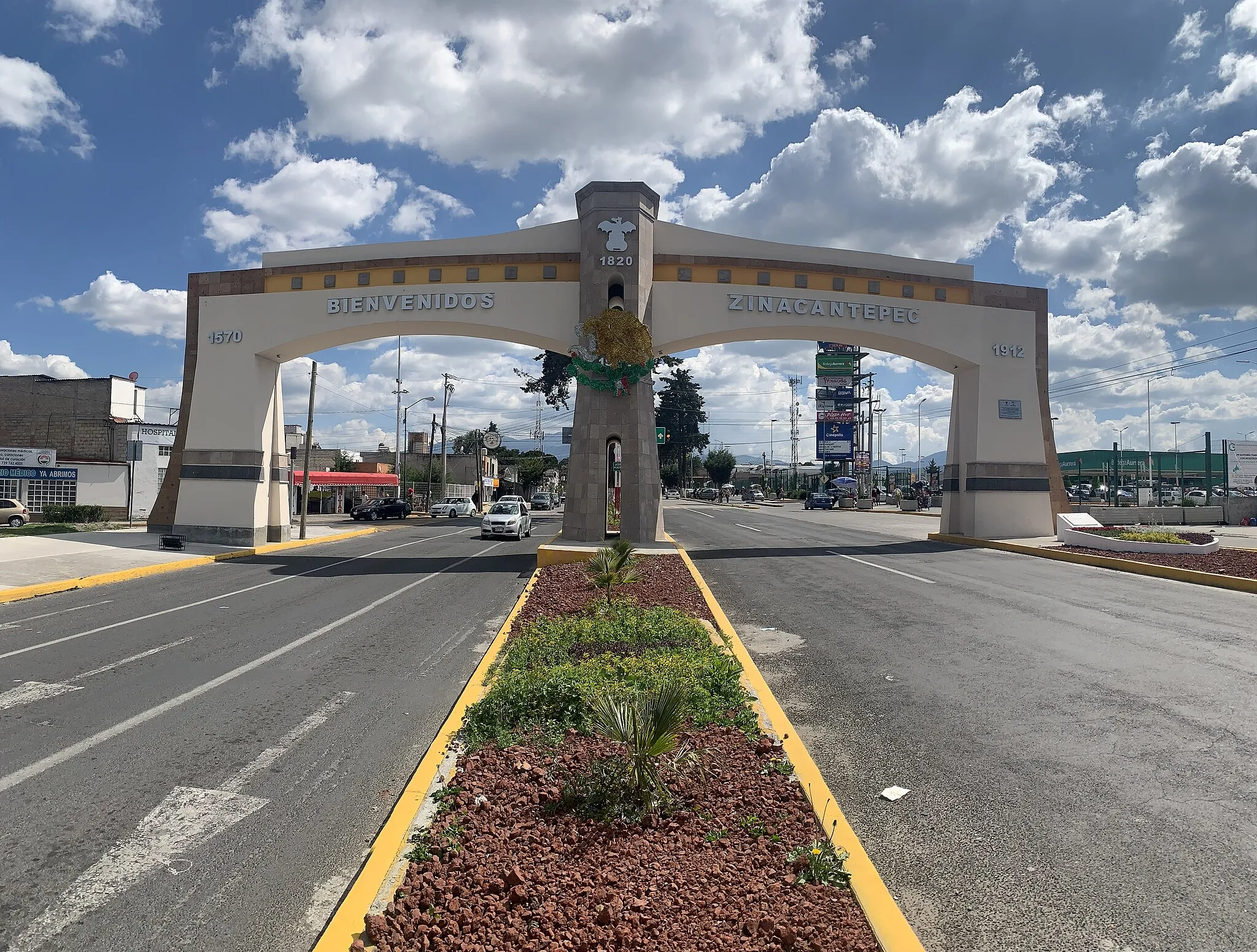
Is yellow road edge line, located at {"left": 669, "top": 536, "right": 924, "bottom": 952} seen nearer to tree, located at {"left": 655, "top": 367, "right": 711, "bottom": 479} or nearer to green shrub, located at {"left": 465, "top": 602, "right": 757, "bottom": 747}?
green shrub, located at {"left": 465, "top": 602, "right": 757, "bottom": 747}

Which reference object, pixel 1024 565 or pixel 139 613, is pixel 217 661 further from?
pixel 1024 565

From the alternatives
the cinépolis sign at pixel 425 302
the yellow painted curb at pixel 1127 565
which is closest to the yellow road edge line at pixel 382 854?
the yellow painted curb at pixel 1127 565

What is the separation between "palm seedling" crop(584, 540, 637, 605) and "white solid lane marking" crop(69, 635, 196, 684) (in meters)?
5.61

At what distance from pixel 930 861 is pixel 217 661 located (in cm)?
816

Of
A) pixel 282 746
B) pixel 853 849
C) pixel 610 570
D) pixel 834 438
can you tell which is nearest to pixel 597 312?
pixel 610 570

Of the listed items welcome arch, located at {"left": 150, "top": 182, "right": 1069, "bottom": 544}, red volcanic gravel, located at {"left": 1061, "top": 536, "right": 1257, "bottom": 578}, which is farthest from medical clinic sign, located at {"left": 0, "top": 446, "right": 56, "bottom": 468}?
red volcanic gravel, located at {"left": 1061, "top": 536, "right": 1257, "bottom": 578}

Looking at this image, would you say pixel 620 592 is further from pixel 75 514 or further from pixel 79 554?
pixel 75 514

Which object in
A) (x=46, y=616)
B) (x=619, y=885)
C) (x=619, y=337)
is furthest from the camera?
(x=619, y=337)

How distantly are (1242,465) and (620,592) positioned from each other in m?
53.2

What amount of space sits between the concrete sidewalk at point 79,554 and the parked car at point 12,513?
416 inches

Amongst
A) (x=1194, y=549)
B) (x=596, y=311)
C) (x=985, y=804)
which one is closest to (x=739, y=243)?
(x=596, y=311)

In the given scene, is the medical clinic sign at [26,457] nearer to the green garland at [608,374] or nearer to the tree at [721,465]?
the green garland at [608,374]

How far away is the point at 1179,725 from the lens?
20.8ft

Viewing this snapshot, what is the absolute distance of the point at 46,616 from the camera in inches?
491
